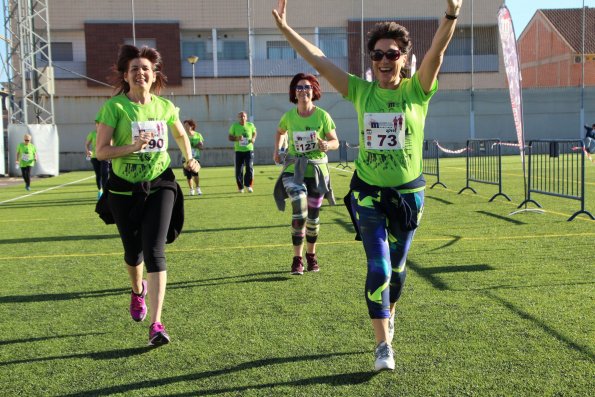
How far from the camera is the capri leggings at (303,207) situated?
705 centimetres

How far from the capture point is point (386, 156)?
4.14 meters

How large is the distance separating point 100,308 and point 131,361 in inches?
60.9

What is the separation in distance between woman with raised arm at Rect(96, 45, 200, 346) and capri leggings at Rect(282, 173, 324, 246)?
2.17m

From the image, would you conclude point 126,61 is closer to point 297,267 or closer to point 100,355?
point 100,355

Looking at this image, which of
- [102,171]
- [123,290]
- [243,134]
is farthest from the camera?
[243,134]

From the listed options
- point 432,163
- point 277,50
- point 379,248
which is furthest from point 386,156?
point 277,50

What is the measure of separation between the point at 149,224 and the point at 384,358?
186 cm

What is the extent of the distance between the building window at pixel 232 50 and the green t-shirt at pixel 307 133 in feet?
107

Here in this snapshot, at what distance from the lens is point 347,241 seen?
29.5 ft

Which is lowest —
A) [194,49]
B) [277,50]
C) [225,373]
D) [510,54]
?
[225,373]

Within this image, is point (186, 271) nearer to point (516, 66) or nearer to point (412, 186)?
point (412, 186)

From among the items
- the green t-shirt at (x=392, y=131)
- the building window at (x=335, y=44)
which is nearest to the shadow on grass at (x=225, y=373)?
the green t-shirt at (x=392, y=131)

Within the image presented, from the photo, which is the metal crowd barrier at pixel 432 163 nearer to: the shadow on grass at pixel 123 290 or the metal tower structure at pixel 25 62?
the shadow on grass at pixel 123 290

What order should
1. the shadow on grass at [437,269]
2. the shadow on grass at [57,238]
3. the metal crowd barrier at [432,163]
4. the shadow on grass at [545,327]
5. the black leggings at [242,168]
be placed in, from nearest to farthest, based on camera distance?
1. the shadow on grass at [545,327]
2. the shadow on grass at [437,269]
3. the shadow on grass at [57,238]
4. the black leggings at [242,168]
5. the metal crowd barrier at [432,163]
